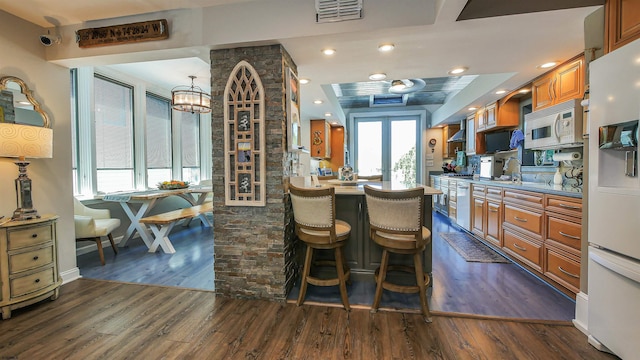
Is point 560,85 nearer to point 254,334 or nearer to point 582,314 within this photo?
point 582,314

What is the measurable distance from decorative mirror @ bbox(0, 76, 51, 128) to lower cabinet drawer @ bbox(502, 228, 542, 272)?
4.85 m

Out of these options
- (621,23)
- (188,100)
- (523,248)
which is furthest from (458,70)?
(188,100)

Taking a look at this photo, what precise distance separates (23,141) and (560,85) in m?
4.96

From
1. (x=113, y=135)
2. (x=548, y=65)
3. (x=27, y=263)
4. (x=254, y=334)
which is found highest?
(x=548, y=65)

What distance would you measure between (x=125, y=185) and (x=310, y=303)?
3.81 metres

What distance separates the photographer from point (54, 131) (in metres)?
2.61

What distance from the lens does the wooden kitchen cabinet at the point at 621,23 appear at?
1.55 meters

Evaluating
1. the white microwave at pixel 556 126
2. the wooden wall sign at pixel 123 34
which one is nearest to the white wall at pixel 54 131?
the wooden wall sign at pixel 123 34

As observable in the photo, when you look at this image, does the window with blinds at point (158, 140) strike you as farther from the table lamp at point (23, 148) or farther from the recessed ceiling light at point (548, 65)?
the recessed ceiling light at point (548, 65)

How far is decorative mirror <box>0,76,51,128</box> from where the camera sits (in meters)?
2.25

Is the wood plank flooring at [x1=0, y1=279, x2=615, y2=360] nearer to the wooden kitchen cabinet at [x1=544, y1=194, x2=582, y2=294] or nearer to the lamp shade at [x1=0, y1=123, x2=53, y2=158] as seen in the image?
the wooden kitchen cabinet at [x1=544, y1=194, x2=582, y2=294]

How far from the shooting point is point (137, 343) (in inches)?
69.9

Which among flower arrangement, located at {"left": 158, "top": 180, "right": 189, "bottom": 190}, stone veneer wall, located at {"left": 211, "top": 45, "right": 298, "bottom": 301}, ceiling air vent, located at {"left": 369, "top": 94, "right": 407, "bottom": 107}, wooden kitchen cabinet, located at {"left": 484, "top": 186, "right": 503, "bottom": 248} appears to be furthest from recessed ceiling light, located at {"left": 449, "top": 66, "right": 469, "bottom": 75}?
flower arrangement, located at {"left": 158, "top": 180, "right": 189, "bottom": 190}

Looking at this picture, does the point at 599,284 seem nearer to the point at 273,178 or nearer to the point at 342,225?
the point at 342,225
